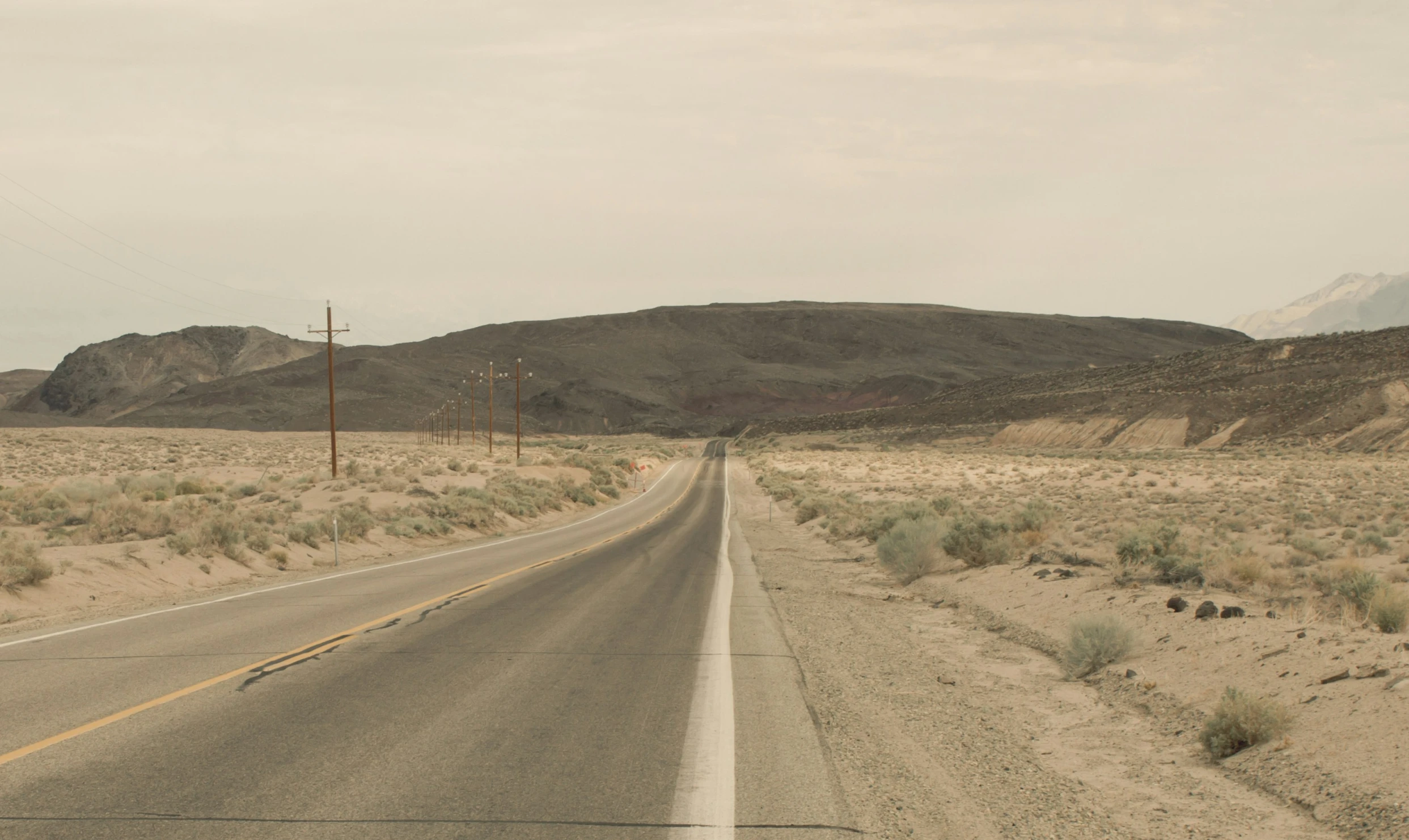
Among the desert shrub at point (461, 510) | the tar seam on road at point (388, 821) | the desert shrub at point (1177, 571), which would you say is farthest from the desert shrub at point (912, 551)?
the desert shrub at point (461, 510)

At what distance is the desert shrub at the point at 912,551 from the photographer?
17.9 m

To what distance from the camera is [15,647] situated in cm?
1071

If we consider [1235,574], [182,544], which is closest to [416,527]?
[182,544]

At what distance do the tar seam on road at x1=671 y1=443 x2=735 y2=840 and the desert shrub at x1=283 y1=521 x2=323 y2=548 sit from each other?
15416 mm

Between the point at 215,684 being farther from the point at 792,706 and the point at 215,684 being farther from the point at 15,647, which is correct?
the point at 792,706

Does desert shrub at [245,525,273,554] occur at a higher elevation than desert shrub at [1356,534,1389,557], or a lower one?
higher

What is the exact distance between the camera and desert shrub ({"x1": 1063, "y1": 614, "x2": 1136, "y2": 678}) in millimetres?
9773

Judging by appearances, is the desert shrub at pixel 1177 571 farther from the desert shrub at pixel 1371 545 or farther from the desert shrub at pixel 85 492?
the desert shrub at pixel 85 492

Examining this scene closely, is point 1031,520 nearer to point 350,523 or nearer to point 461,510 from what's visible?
point 350,523

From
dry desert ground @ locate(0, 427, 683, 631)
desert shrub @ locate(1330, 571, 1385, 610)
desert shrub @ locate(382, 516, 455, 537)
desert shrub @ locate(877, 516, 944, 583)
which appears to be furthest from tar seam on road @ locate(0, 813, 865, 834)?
desert shrub @ locate(382, 516, 455, 537)

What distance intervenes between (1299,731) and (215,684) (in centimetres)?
843

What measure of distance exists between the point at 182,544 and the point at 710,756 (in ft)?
54.5

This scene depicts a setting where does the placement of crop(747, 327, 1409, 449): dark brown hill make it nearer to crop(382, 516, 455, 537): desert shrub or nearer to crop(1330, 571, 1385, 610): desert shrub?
crop(382, 516, 455, 537): desert shrub

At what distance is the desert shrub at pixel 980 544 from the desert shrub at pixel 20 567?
14957 mm
